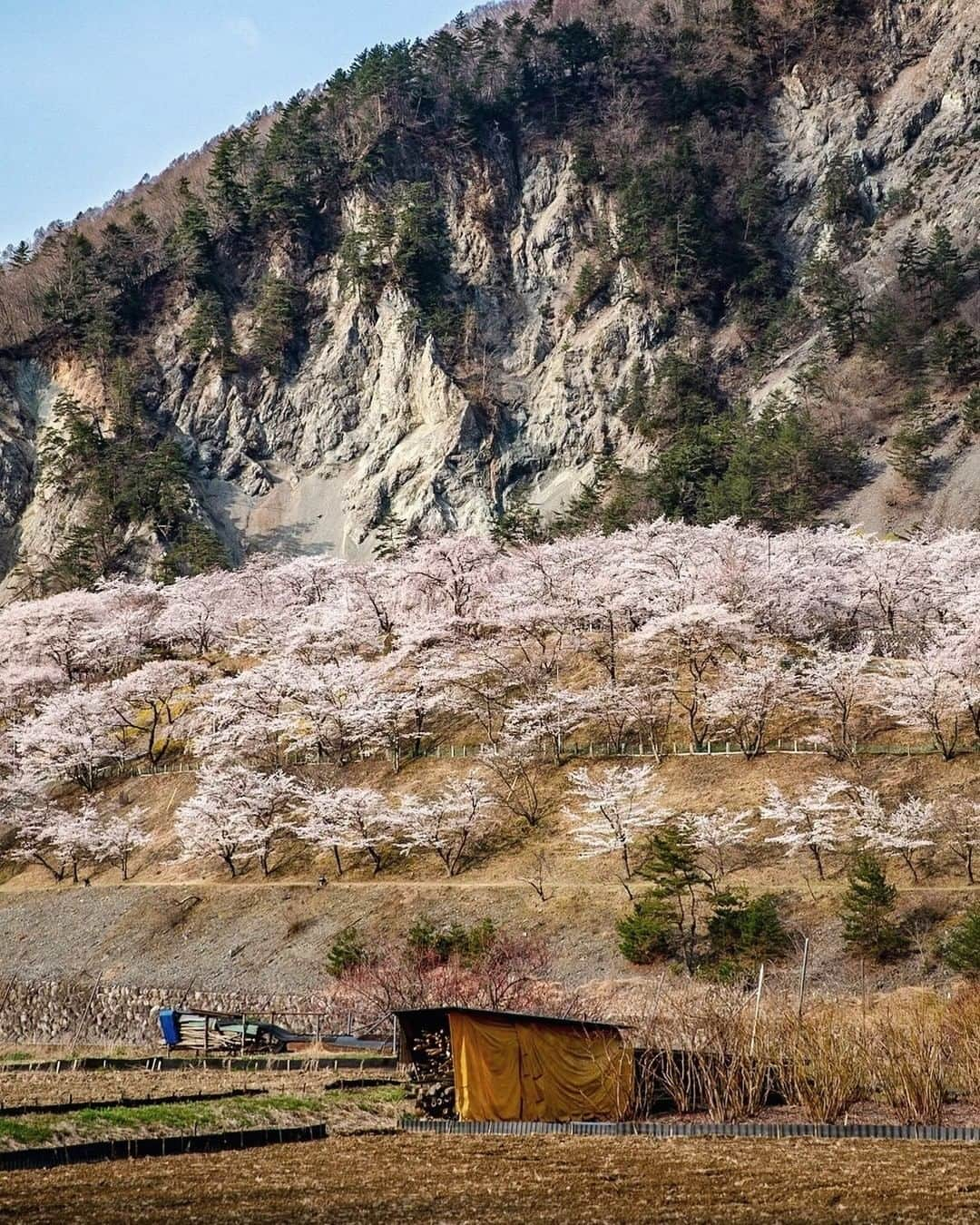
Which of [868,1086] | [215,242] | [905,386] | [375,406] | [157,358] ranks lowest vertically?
[868,1086]

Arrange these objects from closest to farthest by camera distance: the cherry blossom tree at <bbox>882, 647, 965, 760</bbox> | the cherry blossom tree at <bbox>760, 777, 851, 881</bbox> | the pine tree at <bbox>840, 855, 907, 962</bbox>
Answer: the pine tree at <bbox>840, 855, 907, 962</bbox>
the cherry blossom tree at <bbox>760, 777, 851, 881</bbox>
the cherry blossom tree at <bbox>882, 647, 965, 760</bbox>

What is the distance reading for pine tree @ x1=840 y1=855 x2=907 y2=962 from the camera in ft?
78.1

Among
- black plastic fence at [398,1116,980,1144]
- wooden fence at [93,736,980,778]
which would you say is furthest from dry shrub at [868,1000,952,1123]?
wooden fence at [93,736,980,778]

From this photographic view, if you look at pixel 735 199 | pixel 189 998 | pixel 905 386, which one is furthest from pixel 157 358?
pixel 189 998

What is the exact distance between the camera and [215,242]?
97.1 meters

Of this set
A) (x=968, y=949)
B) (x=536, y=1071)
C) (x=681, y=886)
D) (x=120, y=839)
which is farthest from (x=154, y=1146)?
(x=120, y=839)

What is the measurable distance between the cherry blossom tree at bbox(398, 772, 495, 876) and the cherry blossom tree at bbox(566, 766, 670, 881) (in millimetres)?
2731

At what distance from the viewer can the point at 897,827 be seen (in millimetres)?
27812

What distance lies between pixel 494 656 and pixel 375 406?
53130 millimetres

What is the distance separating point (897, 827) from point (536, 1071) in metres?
15.2

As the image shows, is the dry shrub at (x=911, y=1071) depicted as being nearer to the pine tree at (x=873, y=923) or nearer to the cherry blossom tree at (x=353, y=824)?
the pine tree at (x=873, y=923)

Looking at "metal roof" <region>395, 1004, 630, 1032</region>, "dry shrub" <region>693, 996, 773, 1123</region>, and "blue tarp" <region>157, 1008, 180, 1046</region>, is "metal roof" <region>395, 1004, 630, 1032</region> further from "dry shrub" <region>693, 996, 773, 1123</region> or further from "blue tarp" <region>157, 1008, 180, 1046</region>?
"blue tarp" <region>157, 1008, 180, 1046</region>

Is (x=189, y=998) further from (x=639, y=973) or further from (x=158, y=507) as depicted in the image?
(x=158, y=507)

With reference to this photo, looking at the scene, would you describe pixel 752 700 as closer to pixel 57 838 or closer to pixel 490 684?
pixel 490 684
